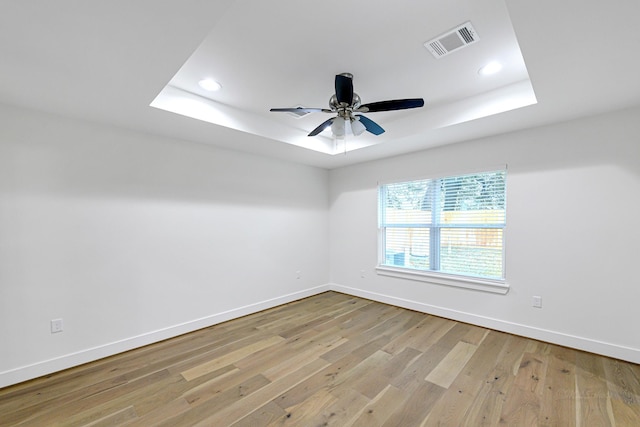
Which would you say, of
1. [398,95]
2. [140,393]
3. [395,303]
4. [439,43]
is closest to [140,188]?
[140,393]

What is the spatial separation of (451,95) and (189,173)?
3236 millimetres

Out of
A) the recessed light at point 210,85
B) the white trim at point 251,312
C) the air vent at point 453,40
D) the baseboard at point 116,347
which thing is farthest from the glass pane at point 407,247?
the recessed light at point 210,85

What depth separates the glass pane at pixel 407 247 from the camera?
4.24 m

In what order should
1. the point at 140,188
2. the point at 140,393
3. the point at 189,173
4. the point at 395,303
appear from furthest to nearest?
the point at 395,303 < the point at 189,173 < the point at 140,188 < the point at 140,393

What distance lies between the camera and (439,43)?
81.4 inches

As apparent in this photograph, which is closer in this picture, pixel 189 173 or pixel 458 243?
pixel 189 173

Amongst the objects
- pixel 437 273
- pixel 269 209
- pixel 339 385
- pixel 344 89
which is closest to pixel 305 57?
pixel 344 89

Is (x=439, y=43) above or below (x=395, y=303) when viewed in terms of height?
above

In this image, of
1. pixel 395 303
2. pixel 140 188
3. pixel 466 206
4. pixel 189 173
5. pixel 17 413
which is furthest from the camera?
pixel 395 303

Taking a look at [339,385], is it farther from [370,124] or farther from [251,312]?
[370,124]

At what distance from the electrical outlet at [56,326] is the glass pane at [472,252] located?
4500mm

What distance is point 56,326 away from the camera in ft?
8.54

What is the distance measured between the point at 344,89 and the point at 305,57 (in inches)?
17.2

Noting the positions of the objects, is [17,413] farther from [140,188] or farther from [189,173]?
[189,173]
